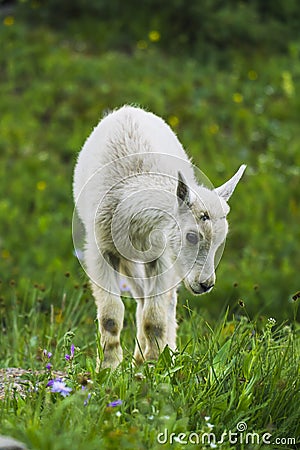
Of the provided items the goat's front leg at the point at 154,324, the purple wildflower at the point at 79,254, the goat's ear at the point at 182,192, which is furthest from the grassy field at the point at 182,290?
the goat's ear at the point at 182,192

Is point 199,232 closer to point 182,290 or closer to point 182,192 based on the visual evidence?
point 182,192

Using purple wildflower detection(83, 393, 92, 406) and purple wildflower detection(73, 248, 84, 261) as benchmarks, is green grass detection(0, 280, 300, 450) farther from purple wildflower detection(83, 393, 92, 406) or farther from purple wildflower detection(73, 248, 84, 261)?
purple wildflower detection(73, 248, 84, 261)

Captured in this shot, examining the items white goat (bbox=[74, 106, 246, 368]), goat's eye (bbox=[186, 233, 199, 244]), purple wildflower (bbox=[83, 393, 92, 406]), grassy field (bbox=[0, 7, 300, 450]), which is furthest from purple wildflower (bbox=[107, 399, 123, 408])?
goat's eye (bbox=[186, 233, 199, 244])

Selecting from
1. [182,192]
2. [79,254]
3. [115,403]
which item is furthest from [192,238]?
[79,254]

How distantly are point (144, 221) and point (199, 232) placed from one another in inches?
16.6

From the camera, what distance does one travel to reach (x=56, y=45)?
45.4 feet

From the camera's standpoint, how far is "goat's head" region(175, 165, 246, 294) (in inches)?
152

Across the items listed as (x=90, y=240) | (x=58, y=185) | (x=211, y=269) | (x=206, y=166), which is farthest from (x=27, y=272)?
(x=211, y=269)

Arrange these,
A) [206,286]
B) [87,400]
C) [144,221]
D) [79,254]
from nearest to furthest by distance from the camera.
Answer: [87,400]
[206,286]
[144,221]
[79,254]

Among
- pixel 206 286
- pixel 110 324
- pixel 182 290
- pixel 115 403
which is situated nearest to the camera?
pixel 115 403

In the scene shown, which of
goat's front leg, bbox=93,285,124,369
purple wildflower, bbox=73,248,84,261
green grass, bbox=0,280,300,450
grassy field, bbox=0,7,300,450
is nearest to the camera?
green grass, bbox=0,280,300,450

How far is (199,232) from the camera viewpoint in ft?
12.7

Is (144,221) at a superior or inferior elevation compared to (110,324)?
superior

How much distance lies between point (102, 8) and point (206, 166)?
15.4ft
